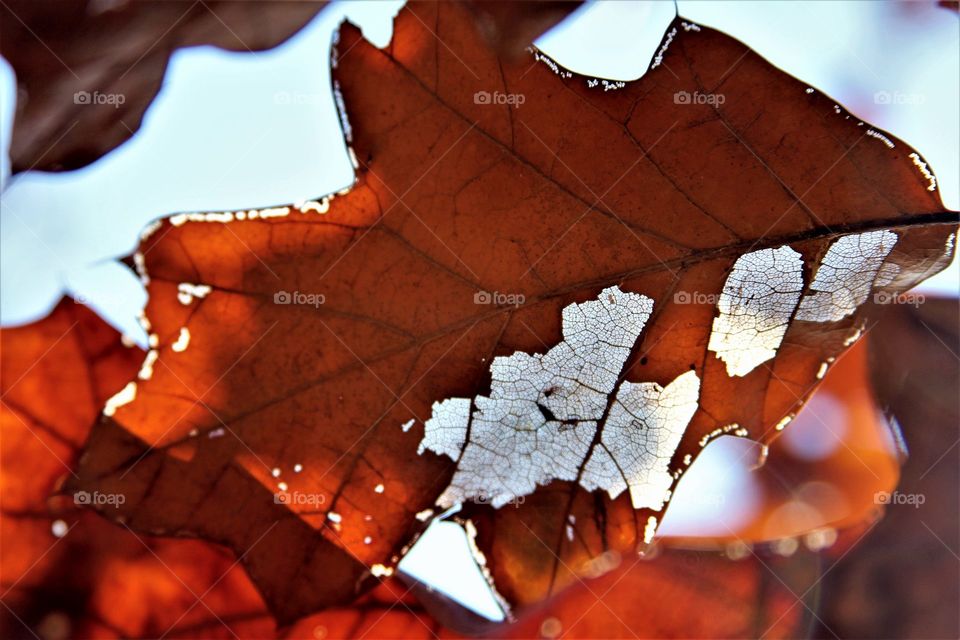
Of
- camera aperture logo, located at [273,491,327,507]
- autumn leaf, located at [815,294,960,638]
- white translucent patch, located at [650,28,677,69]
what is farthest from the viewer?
autumn leaf, located at [815,294,960,638]

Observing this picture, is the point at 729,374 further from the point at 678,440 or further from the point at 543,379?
the point at 543,379

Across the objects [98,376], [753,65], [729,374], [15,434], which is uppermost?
[753,65]

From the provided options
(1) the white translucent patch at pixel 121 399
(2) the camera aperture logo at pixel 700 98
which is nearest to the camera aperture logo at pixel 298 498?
(1) the white translucent patch at pixel 121 399

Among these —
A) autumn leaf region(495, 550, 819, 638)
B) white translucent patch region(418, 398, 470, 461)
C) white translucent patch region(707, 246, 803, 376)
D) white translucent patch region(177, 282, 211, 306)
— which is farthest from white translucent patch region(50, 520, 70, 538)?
white translucent patch region(707, 246, 803, 376)

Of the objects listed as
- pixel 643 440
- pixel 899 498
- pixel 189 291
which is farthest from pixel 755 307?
pixel 189 291

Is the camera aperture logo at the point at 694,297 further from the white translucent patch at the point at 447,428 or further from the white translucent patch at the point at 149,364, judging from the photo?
the white translucent patch at the point at 149,364

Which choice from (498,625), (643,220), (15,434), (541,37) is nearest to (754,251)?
(643,220)

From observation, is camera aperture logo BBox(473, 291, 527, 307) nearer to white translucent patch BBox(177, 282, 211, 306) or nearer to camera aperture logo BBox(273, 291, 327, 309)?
camera aperture logo BBox(273, 291, 327, 309)

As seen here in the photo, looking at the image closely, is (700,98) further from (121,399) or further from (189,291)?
(121,399)
